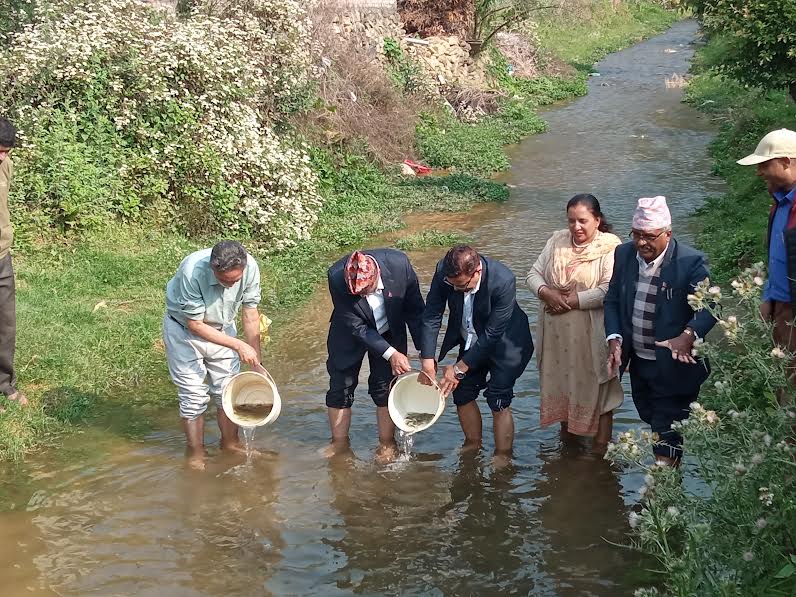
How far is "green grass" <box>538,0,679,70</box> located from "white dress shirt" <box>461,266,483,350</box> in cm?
2310

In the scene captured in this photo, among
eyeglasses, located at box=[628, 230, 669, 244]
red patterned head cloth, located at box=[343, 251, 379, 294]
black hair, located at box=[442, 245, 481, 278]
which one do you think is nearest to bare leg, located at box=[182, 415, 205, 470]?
red patterned head cloth, located at box=[343, 251, 379, 294]

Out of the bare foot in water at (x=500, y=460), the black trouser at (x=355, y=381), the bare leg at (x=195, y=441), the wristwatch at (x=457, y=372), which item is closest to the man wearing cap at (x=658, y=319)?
the wristwatch at (x=457, y=372)

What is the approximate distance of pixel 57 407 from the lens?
6.77m

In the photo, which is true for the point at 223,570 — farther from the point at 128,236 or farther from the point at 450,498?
the point at 128,236

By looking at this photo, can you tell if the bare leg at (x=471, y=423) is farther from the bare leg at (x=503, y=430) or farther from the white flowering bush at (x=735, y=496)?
the white flowering bush at (x=735, y=496)

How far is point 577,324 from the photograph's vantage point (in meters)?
5.74

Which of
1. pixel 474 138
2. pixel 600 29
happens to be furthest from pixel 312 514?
pixel 600 29

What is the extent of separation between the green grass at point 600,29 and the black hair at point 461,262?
23373mm

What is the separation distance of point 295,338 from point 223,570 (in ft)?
11.7

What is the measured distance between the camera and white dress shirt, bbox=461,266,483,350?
221 inches

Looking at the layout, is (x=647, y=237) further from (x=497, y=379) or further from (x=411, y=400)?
(x=411, y=400)

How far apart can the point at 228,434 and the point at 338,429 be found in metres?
0.77

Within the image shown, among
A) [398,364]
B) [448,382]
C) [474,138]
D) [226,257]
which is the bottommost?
[448,382]

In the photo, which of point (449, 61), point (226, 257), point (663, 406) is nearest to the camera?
point (663, 406)
